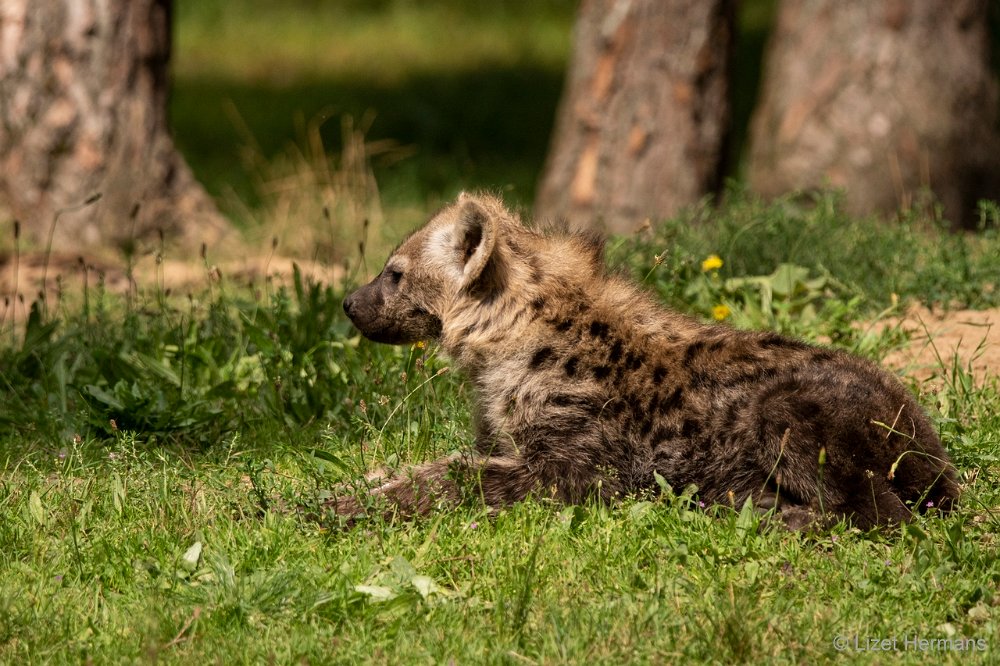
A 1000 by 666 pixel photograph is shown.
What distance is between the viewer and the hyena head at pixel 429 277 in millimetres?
5133

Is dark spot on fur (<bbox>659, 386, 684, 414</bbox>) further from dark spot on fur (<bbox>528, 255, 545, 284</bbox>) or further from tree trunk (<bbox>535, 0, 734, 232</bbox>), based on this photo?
tree trunk (<bbox>535, 0, 734, 232</bbox>)

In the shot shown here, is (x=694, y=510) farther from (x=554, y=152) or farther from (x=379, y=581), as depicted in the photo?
(x=554, y=152)

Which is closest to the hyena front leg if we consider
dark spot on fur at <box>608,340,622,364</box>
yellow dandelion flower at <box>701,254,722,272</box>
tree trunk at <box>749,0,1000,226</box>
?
dark spot on fur at <box>608,340,622,364</box>

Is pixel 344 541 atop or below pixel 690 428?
below

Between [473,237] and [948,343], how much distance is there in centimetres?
262

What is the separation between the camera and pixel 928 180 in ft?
29.2

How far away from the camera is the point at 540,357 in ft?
16.3

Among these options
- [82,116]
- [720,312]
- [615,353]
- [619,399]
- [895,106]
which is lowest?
[82,116]

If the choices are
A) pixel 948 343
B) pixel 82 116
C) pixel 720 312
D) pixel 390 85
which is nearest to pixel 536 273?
pixel 720 312

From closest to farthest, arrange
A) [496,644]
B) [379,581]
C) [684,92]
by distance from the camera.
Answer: [496,644] → [379,581] → [684,92]

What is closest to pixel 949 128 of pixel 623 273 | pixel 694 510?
pixel 623 273

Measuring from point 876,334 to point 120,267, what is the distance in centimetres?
491

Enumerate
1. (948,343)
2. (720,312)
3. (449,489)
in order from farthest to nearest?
1. (720,312)
2. (948,343)
3. (449,489)

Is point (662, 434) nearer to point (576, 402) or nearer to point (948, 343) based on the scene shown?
point (576, 402)
